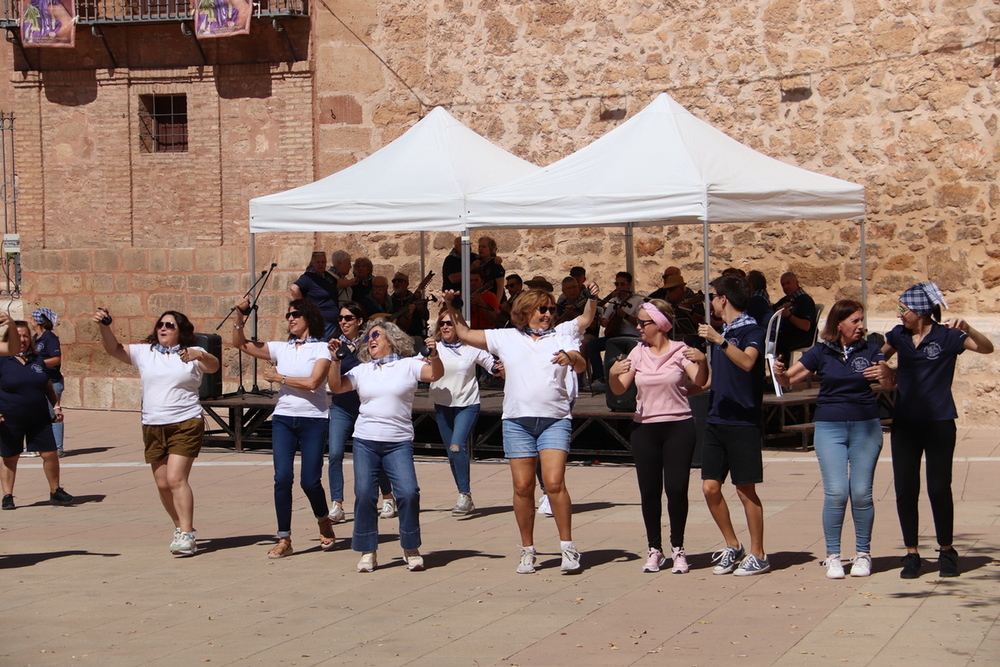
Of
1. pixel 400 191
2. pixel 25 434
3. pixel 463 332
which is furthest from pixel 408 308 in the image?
pixel 463 332

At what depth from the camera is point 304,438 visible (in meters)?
8.45

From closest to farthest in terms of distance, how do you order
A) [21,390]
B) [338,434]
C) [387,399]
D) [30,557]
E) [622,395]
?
[387,399]
[30,557]
[338,434]
[21,390]
[622,395]

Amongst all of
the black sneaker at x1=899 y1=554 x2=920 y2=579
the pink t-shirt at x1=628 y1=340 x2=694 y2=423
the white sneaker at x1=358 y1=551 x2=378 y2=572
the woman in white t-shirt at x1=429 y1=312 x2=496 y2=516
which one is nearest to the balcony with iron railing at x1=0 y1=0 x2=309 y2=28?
the woman in white t-shirt at x1=429 y1=312 x2=496 y2=516

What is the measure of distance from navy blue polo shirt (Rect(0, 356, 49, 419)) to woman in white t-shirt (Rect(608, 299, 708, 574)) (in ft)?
17.3

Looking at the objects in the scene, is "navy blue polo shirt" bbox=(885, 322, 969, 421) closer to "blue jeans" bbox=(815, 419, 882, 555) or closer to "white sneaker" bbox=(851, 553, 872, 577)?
"blue jeans" bbox=(815, 419, 882, 555)

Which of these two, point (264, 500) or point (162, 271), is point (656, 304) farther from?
point (162, 271)

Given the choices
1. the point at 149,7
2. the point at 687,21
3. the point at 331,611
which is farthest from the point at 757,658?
the point at 149,7

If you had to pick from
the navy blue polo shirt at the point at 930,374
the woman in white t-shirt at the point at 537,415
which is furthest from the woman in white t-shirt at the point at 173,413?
the navy blue polo shirt at the point at 930,374

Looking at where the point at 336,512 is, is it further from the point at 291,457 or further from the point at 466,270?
the point at 466,270

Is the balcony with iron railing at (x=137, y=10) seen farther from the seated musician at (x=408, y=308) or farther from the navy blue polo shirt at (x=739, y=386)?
the navy blue polo shirt at (x=739, y=386)

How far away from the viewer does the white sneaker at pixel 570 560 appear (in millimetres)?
7594

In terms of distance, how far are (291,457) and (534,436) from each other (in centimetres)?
165

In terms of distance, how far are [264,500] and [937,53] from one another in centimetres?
877

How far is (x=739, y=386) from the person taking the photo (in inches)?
292
